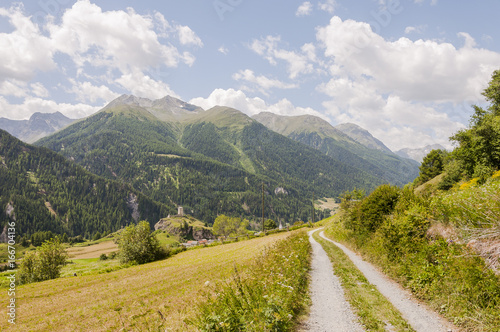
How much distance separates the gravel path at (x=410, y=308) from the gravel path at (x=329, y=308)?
6.56 feet

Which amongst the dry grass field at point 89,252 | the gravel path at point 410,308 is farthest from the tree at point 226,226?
the gravel path at point 410,308

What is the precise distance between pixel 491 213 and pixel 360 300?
6.33 metres

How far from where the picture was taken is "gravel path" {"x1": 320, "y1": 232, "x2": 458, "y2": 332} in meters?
8.40

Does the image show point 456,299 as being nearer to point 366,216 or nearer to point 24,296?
point 366,216

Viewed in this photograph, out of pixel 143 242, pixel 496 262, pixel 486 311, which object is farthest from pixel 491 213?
pixel 143 242

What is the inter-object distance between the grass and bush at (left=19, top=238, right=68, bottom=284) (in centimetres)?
4683

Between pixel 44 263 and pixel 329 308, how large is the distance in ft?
161

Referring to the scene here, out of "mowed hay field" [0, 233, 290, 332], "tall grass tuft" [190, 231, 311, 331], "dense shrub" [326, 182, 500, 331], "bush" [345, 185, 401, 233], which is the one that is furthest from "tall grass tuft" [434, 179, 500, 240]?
"mowed hay field" [0, 233, 290, 332]

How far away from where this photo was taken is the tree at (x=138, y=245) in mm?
41125

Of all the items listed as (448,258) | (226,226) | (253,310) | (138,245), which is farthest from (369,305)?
(226,226)

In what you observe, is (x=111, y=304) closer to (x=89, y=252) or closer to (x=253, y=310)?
(x=253, y=310)

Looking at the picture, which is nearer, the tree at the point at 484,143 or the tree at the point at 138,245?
the tree at the point at 484,143

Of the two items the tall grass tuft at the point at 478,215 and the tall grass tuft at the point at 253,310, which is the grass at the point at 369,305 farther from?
the tall grass tuft at the point at 478,215

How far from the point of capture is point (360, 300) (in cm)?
1116
